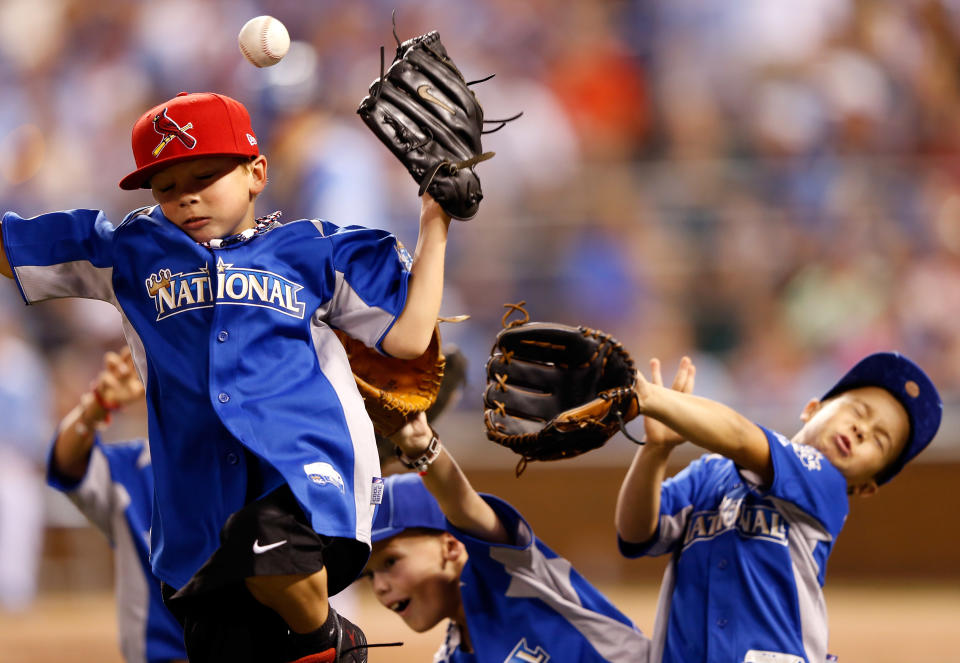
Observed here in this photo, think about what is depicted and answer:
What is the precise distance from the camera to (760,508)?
3.09 meters

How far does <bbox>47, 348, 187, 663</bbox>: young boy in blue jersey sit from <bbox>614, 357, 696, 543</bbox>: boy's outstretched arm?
136 centimetres

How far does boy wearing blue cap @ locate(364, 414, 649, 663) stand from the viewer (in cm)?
315

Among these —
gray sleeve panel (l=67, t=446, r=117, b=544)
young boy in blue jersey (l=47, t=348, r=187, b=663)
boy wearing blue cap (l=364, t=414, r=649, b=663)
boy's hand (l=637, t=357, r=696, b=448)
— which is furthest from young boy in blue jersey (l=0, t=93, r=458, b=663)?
gray sleeve panel (l=67, t=446, r=117, b=544)

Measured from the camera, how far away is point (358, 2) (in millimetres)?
9367

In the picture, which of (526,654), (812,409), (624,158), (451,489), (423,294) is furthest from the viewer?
(624,158)

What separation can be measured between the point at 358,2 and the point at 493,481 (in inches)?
162

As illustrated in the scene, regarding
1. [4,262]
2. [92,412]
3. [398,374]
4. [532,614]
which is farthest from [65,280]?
[532,614]

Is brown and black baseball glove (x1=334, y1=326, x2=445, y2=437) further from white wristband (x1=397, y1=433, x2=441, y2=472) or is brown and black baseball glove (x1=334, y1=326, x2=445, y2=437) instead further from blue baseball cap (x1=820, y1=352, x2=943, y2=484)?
blue baseball cap (x1=820, y1=352, x2=943, y2=484)

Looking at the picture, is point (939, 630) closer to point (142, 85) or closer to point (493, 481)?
point (493, 481)

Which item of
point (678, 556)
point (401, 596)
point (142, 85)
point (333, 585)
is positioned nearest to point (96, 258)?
point (333, 585)

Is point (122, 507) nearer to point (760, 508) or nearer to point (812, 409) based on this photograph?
point (760, 508)

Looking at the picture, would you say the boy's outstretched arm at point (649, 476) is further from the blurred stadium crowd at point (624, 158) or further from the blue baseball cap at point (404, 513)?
the blurred stadium crowd at point (624, 158)

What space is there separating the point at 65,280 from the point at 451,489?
3.45 feet

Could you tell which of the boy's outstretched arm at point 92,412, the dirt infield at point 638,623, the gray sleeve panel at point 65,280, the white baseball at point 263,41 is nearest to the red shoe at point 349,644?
the gray sleeve panel at point 65,280
